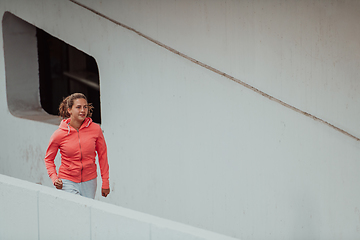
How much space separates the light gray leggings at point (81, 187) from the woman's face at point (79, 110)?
0.58 meters

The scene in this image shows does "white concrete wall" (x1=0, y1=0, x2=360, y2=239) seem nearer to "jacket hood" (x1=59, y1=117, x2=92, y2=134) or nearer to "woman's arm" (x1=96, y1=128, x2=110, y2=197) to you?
"woman's arm" (x1=96, y1=128, x2=110, y2=197)

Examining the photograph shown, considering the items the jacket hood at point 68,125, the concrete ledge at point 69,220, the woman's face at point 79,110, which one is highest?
the woman's face at point 79,110

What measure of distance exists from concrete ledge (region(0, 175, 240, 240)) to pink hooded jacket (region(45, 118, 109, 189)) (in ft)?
2.24

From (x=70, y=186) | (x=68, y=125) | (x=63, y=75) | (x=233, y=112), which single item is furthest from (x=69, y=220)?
(x=63, y=75)

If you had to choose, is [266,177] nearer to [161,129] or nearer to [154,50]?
[161,129]

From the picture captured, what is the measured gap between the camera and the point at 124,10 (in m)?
5.36

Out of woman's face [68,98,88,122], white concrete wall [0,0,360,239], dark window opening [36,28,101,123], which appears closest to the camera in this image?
woman's face [68,98,88,122]

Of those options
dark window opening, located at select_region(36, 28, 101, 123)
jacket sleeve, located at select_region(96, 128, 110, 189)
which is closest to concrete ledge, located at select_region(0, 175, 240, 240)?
jacket sleeve, located at select_region(96, 128, 110, 189)

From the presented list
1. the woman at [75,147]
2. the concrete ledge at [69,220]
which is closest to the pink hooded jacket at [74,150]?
the woman at [75,147]

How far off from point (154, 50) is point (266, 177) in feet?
6.53

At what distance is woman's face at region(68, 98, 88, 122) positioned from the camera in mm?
3787

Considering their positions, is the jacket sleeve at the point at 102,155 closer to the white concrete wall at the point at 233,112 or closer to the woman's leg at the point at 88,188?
the woman's leg at the point at 88,188

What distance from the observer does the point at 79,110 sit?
3.80 m

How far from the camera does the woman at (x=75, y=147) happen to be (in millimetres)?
3805
